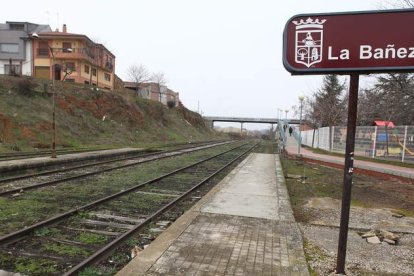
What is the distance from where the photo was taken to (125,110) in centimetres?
5053

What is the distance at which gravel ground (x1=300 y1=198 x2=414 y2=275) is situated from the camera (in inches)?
208

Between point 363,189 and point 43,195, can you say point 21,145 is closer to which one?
point 43,195

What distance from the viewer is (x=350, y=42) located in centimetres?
450

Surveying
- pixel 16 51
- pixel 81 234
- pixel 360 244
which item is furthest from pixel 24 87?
pixel 360 244

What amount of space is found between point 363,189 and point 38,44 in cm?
5213

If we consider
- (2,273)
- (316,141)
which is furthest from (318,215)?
(316,141)

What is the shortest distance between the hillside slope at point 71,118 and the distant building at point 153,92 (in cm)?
2650

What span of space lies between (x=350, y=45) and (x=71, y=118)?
1481 inches

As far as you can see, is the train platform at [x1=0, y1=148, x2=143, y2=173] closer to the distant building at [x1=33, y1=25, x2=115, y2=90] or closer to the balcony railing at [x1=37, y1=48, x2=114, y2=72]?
the distant building at [x1=33, y1=25, x2=115, y2=90]

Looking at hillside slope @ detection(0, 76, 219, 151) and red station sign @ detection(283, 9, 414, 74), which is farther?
hillside slope @ detection(0, 76, 219, 151)

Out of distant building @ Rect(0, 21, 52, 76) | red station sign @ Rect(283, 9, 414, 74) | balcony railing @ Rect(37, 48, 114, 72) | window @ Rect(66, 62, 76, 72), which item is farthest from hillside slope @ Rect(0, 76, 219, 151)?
red station sign @ Rect(283, 9, 414, 74)

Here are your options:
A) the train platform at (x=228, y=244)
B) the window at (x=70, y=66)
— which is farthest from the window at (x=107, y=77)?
the train platform at (x=228, y=244)

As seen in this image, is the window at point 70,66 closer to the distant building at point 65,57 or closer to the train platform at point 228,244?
the distant building at point 65,57

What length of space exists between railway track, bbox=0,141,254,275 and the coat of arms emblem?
13.1 feet
